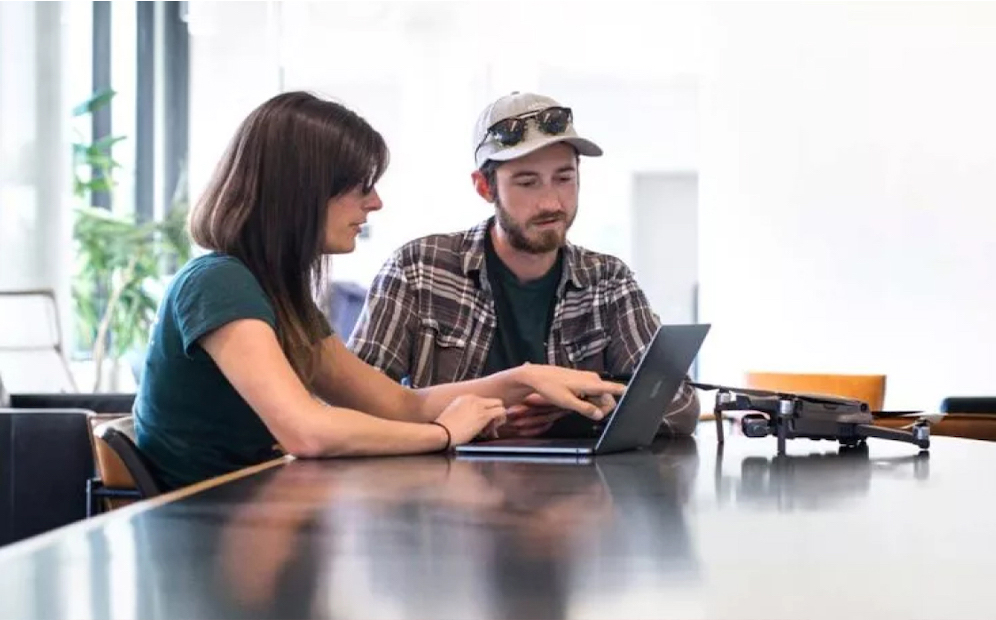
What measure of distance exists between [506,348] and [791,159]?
3.88 metres

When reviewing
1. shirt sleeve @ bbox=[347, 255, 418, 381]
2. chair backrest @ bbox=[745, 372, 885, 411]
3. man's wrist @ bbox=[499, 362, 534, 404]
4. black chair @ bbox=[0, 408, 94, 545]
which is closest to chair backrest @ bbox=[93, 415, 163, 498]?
man's wrist @ bbox=[499, 362, 534, 404]

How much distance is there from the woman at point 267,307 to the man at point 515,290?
48 centimetres

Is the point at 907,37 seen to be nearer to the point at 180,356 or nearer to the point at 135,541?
the point at 180,356

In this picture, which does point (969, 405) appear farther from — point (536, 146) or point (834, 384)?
point (536, 146)

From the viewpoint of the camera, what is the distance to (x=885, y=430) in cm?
211

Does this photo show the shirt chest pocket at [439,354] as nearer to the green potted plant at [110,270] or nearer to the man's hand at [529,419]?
the man's hand at [529,419]

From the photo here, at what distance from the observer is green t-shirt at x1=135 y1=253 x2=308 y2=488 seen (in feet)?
6.80

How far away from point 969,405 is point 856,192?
2423mm

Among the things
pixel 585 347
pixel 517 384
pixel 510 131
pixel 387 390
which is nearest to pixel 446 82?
pixel 510 131

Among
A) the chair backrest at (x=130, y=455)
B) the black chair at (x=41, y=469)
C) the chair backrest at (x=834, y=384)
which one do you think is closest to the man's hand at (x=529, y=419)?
the chair backrest at (x=130, y=455)

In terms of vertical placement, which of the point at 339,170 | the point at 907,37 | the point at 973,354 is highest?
the point at 907,37

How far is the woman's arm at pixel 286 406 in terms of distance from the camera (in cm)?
192

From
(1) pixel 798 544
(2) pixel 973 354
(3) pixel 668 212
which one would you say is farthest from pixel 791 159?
(3) pixel 668 212

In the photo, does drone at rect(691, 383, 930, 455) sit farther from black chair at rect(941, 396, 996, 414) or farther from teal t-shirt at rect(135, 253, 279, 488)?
black chair at rect(941, 396, 996, 414)
